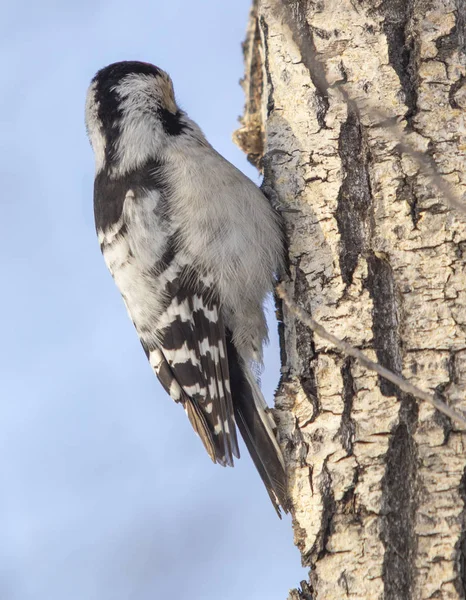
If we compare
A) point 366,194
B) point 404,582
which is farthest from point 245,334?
point 404,582

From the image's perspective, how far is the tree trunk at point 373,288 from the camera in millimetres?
2043

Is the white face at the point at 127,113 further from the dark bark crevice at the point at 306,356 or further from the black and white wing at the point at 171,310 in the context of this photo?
the dark bark crevice at the point at 306,356

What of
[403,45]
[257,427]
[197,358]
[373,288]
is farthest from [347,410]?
[403,45]

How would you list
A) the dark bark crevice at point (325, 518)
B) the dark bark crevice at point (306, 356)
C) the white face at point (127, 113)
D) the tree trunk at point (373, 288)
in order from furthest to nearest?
the white face at point (127, 113)
the dark bark crevice at point (306, 356)
the dark bark crevice at point (325, 518)
the tree trunk at point (373, 288)

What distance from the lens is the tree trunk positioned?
2043mm

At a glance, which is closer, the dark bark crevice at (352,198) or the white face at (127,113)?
the dark bark crevice at (352,198)

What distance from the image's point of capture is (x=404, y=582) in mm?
1989

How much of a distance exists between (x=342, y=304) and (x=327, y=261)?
0.63ft

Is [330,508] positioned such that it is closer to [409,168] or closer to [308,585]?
[308,585]

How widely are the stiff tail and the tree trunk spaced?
0.17 meters

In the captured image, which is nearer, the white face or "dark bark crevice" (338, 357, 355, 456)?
"dark bark crevice" (338, 357, 355, 456)

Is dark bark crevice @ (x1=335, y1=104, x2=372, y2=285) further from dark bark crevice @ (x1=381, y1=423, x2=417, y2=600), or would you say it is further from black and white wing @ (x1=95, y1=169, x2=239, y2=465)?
black and white wing @ (x1=95, y1=169, x2=239, y2=465)

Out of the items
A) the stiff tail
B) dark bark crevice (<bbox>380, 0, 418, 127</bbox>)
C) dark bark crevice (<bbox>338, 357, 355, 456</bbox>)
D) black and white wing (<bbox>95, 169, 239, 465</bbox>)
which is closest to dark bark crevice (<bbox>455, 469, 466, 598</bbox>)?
dark bark crevice (<bbox>338, 357, 355, 456</bbox>)

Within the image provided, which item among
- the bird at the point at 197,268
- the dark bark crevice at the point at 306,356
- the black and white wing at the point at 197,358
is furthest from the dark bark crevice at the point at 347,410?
the black and white wing at the point at 197,358
